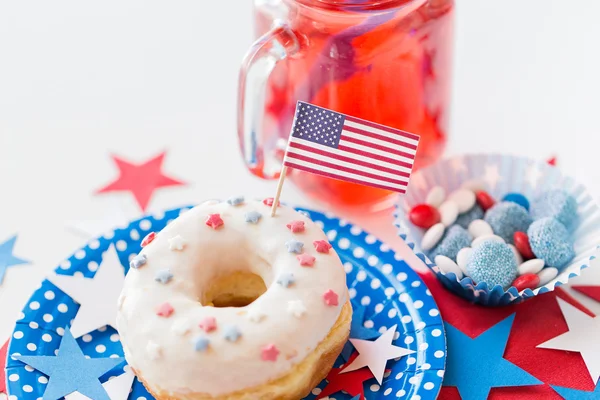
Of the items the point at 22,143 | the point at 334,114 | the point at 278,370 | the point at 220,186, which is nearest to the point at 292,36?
the point at 334,114

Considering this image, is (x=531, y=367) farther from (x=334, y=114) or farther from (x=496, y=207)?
(x=334, y=114)

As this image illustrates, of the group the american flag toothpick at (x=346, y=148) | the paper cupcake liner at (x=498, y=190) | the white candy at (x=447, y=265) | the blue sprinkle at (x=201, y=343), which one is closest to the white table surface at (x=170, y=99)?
the paper cupcake liner at (x=498, y=190)

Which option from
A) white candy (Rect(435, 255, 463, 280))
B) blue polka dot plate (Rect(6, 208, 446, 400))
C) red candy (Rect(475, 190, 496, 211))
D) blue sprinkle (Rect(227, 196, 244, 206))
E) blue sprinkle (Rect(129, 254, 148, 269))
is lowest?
blue polka dot plate (Rect(6, 208, 446, 400))

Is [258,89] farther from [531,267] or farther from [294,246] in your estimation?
[531,267]

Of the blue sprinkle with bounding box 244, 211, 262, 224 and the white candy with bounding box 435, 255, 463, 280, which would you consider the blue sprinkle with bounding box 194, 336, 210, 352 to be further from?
the white candy with bounding box 435, 255, 463, 280

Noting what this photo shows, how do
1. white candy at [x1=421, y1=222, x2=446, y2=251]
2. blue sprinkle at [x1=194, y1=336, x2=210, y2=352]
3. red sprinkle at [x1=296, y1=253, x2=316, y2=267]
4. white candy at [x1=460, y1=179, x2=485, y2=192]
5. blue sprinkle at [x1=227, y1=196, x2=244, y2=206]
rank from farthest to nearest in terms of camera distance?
white candy at [x1=460, y1=179, x2=485, y2=192] → white candy at [x1=421, y1=222, x2=446, y2=251] → blue sprinkle at [x1=227, y1=196, x2=244, y2=206] → red sprinkle at [x1=296, y1=253, x2=316, y2=267] → blue sprinkle at [x1=194, y1=336, x2=210, y2=352]

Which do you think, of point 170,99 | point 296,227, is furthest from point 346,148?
point 170,99

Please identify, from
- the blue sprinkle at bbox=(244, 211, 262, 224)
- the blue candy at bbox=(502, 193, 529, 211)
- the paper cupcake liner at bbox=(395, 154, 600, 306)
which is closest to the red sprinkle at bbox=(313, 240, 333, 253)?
the blue sprinkle at bbox=(244, 211, 262, 224)
